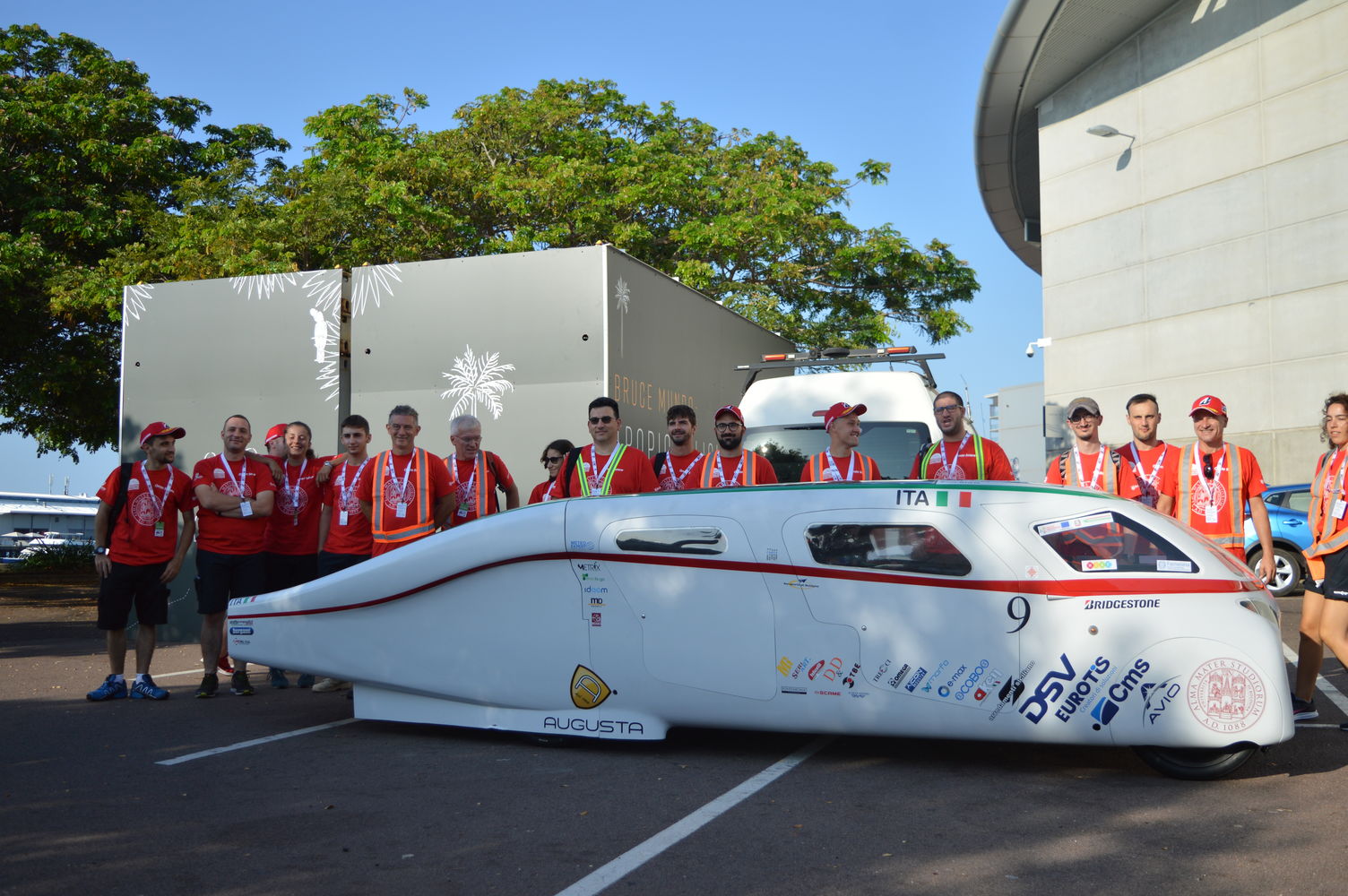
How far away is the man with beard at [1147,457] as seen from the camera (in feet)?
23.4

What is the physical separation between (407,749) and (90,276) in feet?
45.7

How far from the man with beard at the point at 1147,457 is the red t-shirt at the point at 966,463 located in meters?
0.78

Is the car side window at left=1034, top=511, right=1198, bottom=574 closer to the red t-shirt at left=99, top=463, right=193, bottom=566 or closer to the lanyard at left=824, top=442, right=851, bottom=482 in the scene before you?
the lanyard at left=824, top=442, right=851, bottom=482

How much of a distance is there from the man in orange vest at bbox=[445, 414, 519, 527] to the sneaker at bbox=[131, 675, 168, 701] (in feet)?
7.65

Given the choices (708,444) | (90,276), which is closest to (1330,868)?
(708,444)

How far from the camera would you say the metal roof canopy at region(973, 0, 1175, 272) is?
2086 cm

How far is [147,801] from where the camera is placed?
16.6 feet

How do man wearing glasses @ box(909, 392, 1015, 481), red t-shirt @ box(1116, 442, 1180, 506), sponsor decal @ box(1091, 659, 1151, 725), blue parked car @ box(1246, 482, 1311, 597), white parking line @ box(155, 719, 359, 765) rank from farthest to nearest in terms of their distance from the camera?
blue parked car @ box(1246, 482, 1311, 597)
man wearing glasses @ box(909, 392, 1015, 481)
red t-shirt @ box(1116, 442, 1180, 506)
white parking line @ box(155, 719, 359, 765)
sponsor decal @ box(1091, 659, 1151, 725)

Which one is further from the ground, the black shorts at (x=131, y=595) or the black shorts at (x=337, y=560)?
the black shorts at (x=337, y=560)

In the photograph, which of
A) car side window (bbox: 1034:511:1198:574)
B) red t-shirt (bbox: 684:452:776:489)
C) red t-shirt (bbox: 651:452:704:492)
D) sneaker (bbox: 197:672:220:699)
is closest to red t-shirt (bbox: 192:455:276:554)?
sneaker (bbox: 197:672:220:699)

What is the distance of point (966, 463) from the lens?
752cm

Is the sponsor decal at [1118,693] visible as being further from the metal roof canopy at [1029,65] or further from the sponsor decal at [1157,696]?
the metal roof canopy at [1029,65]

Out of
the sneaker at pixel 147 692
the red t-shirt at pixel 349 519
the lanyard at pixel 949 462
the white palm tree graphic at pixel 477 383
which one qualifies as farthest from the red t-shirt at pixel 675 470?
the sneaker at pixel 147 692

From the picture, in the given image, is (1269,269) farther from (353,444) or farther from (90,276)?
(90,276)
